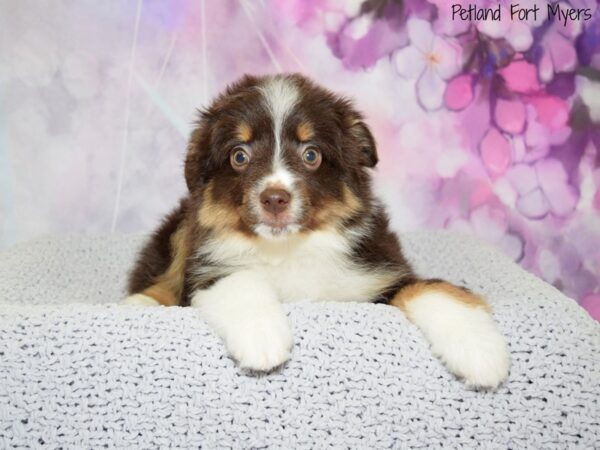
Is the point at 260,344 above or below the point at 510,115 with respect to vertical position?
above

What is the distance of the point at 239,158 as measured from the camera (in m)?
3.22

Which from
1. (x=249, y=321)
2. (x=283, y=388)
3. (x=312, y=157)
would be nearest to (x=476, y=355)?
(x=283, y=388)

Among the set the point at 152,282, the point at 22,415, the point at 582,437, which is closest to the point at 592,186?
the point at 582,437

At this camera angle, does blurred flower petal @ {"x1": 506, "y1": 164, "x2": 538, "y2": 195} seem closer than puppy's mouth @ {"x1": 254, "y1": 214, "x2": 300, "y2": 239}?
No

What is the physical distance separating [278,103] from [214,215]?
24.8 inches

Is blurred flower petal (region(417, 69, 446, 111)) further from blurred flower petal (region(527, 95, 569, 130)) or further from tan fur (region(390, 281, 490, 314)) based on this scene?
tan fur (region(390, 281, 490, 314))

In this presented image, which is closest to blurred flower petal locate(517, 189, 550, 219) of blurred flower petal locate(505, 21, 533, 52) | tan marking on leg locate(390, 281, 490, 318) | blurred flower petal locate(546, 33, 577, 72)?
blurred flower petal locate(546, 33, 577, 72)

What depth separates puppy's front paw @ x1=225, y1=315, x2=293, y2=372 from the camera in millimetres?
2436

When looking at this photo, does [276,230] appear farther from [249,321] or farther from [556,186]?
[556,186]

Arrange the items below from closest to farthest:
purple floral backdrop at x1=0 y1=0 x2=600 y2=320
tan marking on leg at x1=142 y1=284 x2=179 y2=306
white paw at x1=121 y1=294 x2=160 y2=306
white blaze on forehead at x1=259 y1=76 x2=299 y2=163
→ white blaze on forehead at x1=259 y1=76 x2=299 y2=163 < white paw at x1=121 y1=294 x2=160 y2=306 < tan marking on leg at x1=142 y1=284 x2=179 y2=306 < purple floral backdrop at x1=0 y1=0 x2=600 y2=320

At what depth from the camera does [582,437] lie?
2629 millimetres

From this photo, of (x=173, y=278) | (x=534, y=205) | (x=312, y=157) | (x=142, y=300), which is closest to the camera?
(x=312, y=157)

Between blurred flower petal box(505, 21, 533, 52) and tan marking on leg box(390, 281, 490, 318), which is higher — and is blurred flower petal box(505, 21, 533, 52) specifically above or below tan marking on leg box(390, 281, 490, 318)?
above

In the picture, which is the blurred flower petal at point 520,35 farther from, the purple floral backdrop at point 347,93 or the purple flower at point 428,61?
the purple flower at point 428,61
